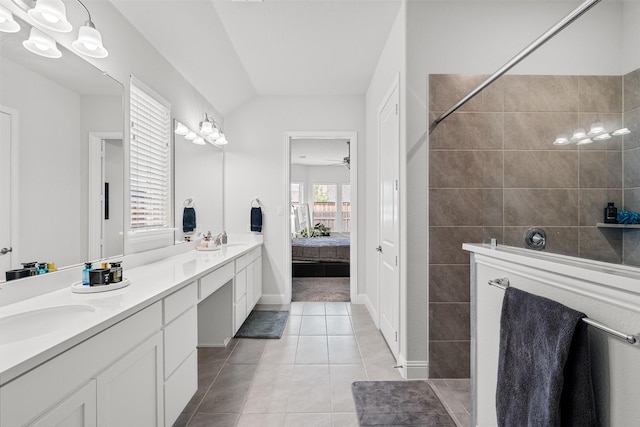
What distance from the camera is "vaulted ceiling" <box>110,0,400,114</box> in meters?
2.34

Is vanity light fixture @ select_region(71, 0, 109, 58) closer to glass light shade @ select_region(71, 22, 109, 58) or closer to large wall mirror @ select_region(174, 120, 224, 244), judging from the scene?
glass light shade @ select_region(71, 22, 109, 58)

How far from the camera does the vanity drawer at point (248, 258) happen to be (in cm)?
301

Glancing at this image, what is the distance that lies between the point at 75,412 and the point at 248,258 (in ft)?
8.00

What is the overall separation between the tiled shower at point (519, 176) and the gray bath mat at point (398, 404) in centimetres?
25

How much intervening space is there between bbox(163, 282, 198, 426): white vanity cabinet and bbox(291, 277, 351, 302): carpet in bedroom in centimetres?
252

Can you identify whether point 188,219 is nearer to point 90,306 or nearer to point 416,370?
point 90,306

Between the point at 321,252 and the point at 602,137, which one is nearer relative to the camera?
the point at 602,137

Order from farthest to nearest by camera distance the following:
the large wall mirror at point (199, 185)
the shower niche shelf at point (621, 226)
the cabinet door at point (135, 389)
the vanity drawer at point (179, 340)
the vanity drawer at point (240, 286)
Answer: the large wall mirror at point (199, 185), the vanity drawer at point (240, 286), the vanity drawer at point (179, 340), the shower niche shelf at point (621, 226), the cabinet door at point (135, 389)

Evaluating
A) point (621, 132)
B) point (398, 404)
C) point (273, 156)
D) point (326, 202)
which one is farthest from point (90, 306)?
point (326, 202)

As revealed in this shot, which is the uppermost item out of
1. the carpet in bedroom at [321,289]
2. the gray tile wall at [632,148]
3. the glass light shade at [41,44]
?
the glass light shade at [41,44]

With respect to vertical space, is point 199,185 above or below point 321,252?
above

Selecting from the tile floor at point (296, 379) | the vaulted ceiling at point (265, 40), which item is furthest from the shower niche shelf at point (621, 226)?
the vaulted ceiling at point (265, 40)

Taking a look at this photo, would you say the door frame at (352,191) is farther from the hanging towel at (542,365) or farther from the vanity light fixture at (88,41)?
the hanging towel at (542,365)

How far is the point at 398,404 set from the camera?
1.94 metres
